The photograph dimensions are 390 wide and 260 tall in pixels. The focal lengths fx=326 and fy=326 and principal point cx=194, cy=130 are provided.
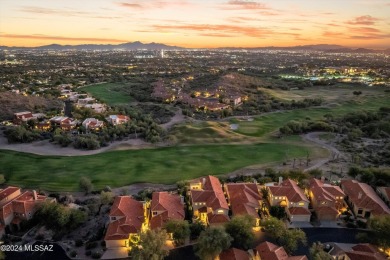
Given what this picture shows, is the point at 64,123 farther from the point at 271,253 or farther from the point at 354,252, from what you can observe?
the point at 354,252

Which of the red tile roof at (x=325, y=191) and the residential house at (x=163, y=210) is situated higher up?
the red tile roof at (x=325, y=191)

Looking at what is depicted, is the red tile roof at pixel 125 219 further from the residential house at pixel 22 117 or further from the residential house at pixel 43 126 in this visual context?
the residential house at pixel 22 117

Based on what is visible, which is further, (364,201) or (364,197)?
(364,197)

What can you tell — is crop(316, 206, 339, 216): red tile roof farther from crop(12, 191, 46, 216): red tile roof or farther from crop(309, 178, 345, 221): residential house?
crop(12, 191, 46, 216): red tile roof

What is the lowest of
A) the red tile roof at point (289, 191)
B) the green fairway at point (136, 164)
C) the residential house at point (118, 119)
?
the green fairway at point (136, 164)

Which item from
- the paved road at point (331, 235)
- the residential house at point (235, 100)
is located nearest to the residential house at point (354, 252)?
the paved road at point (331, 235)

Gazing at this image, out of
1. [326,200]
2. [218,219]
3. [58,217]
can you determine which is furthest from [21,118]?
[326,200]

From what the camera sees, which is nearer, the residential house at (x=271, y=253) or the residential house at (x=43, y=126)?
the residential house at (x=271, y=253)
